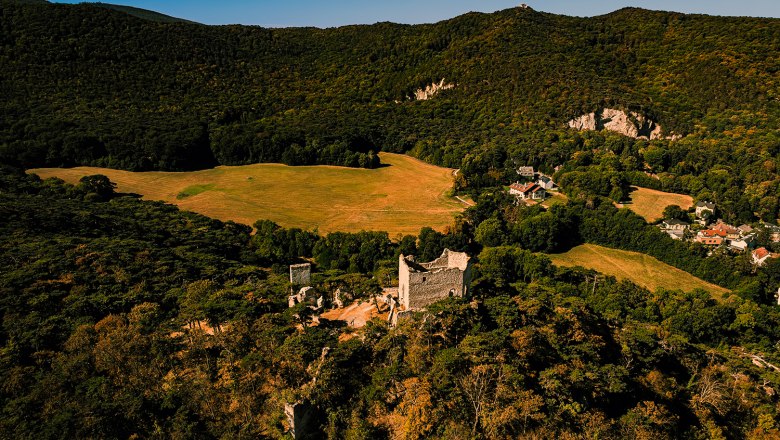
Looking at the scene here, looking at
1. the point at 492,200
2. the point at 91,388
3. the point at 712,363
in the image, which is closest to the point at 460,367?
the point at 91,388

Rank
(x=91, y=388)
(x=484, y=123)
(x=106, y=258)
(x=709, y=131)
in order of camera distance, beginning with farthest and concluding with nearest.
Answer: (x=484, y=123) → (x=709, y=131) → (x=106, y=258) → (x=91, y=388)

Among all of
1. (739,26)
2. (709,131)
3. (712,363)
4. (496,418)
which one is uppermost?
(739,26)

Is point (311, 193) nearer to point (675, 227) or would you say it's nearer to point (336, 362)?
point (675, 227)

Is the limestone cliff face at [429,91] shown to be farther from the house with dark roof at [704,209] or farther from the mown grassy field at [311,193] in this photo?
the house with dark roof at [704,209]

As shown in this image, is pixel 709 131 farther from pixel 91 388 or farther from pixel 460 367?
pixel 91 388

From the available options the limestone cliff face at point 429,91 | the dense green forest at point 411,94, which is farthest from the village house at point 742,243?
the limestone cliff face at point 429,91

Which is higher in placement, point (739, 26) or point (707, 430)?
point (739, 26)

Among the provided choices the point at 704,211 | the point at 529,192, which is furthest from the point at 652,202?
the point at 529,192
